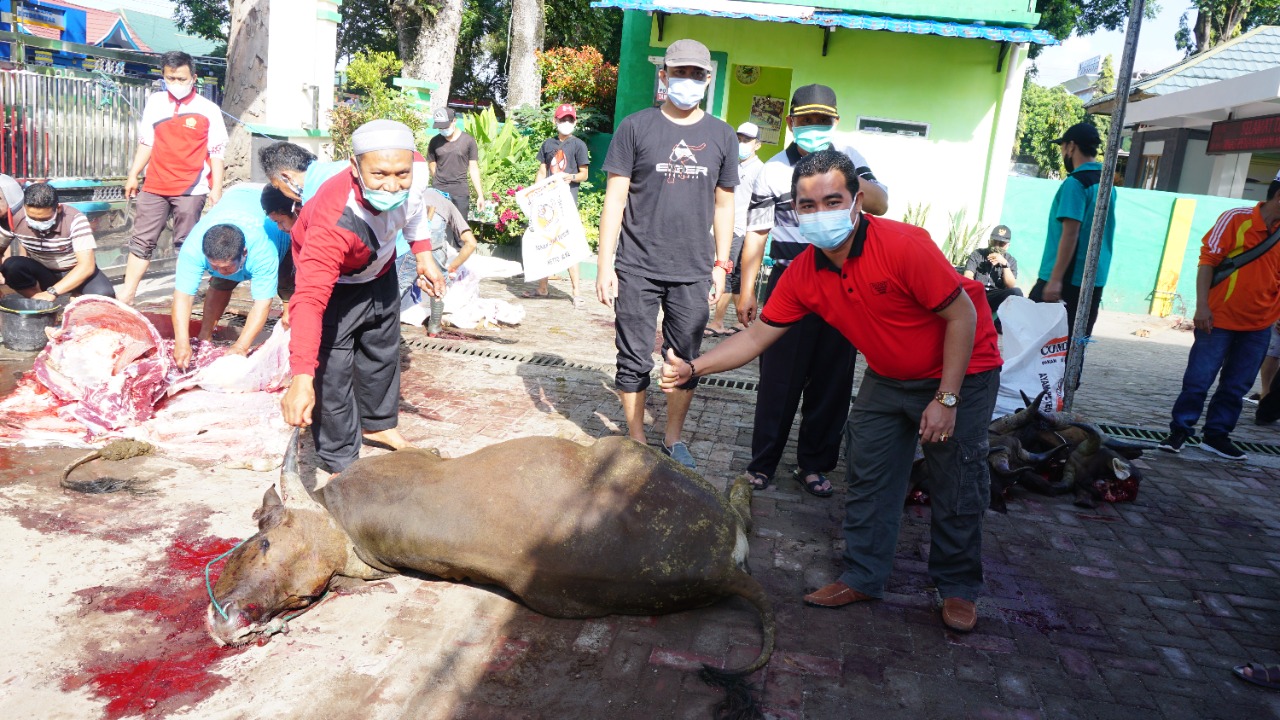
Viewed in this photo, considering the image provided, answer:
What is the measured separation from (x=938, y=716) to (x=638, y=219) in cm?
286

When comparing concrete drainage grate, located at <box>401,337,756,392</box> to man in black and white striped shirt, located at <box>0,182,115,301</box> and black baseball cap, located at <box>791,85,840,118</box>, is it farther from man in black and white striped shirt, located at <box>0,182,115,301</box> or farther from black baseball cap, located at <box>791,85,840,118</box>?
black baseball cap, located at <box>791,85,840,118</box>

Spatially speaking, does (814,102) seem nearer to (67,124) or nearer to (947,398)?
(947,398)

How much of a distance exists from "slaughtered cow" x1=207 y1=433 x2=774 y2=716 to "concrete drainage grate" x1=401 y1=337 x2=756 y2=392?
3531 mm

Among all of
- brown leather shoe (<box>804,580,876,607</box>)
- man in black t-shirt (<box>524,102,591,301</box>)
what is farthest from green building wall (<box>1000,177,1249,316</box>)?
brown leather shoe (<box>804,580,876,607</box>)

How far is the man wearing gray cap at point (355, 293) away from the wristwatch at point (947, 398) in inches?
91.3

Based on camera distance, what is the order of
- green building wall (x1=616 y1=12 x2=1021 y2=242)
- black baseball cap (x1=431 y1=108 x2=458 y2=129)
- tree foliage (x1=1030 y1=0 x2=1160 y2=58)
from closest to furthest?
black baseball cap (x1=431 y1=108 x2=458 y2=129)
green building wall (x1=616 y1=12 x2=1021 y2=242)
tree foliage (x1=1030 y1=0 x2=1160 y2=58)

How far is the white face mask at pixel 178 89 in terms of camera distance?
25.9 feet

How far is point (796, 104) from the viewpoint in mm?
4723

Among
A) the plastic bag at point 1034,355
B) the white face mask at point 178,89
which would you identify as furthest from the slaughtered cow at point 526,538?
the white face mask at point 178,89

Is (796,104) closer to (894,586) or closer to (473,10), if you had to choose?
(894,586)

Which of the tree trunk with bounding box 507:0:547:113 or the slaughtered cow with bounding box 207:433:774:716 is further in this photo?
the tree trunk with bounding box 507:0:547:113

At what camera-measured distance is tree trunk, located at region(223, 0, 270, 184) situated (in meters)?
10.7

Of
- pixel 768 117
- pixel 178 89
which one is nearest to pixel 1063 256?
pixel 178 89

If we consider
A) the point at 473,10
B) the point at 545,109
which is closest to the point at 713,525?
the point at 545,109
